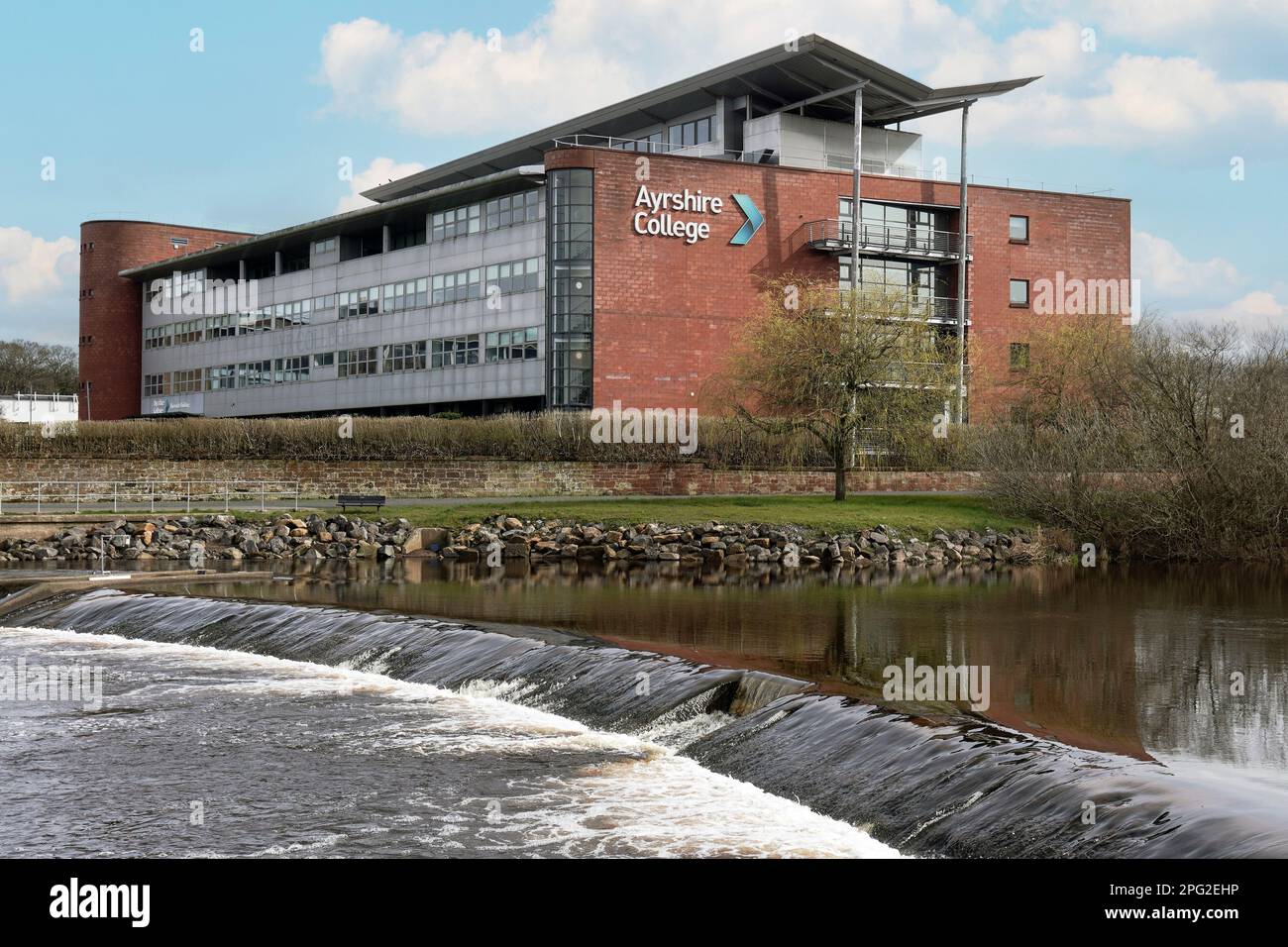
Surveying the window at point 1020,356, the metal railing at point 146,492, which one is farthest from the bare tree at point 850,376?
the window at point 1020,356

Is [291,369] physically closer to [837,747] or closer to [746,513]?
[746,513]

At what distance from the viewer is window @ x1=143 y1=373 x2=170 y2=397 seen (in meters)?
92.4

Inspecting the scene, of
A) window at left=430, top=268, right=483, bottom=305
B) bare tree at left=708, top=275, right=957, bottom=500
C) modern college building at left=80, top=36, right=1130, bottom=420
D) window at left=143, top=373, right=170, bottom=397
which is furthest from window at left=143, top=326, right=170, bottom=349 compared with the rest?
bare tree at left=708, top=275, right=957, bottom=500

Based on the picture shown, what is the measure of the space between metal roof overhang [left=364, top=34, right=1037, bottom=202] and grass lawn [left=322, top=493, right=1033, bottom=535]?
26.5 m

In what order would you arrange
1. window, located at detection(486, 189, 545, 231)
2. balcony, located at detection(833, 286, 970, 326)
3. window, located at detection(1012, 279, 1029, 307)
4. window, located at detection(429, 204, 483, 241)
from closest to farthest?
balcony, located at detection(833, 286, 970, 326) → window, located at detection(486, 189, 545, 231) → window, located at detection(429, 204, 483, 241) → window, located at detection(1012, 279, 1029, 307)

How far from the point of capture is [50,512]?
37344 mm

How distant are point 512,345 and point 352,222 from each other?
50.6ft

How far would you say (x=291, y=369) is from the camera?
7981 centimetres

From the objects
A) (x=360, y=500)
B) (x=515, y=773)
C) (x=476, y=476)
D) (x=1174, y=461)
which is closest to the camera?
(x=515, y=773)

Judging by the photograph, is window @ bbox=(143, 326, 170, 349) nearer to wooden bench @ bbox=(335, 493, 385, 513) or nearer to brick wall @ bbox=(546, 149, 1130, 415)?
brick wall @ bbox=(546, 149, 1130, 415)

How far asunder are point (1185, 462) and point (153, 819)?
3108 cm

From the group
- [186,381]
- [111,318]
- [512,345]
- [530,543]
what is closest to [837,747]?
[530,543]

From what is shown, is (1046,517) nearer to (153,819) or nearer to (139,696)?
(139,696)

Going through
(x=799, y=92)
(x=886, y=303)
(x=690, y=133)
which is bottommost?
(x=886, y=303)
